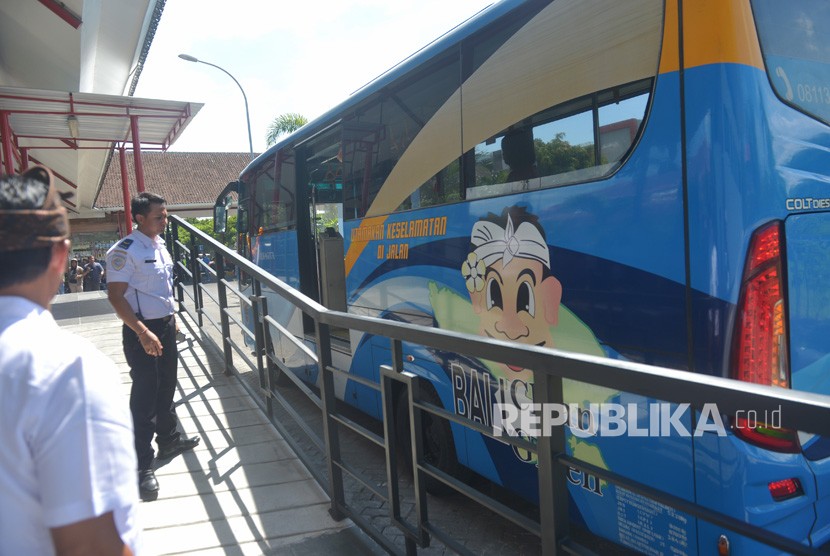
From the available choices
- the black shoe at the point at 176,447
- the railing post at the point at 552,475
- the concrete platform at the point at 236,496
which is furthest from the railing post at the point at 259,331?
the railing post at the point at 552,475

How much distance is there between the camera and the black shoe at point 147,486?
346cm

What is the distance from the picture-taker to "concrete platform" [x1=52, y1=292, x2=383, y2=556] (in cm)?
299

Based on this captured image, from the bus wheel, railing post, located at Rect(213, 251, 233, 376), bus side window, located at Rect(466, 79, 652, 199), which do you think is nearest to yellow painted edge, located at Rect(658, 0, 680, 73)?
bus side window, located at Rect(466, 79, 652, 199)

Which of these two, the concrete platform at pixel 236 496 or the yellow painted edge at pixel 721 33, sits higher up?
the yellow painted edge at pixel 721 33

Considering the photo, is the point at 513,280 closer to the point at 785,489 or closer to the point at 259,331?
the point at 785,489

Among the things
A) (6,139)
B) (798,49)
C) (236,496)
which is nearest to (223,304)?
(236,496)

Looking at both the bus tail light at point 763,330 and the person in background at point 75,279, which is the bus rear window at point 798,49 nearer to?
the bus tail light at point 763,330

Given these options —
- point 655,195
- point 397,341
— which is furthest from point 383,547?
point 655,195

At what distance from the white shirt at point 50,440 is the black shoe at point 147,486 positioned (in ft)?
8.55

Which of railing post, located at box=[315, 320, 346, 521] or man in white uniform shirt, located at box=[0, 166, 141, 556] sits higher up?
man in white uniform shirt, located at box=[0, 166, 141, 556]

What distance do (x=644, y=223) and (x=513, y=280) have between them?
86 cm

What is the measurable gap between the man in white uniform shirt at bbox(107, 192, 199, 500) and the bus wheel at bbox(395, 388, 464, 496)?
163 centimetres

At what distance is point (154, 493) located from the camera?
11.4 feet

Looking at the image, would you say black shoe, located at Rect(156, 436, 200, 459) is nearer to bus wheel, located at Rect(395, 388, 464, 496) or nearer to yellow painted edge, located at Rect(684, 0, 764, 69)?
bus wheel, located at Rect(395, 388, 464, 496)
